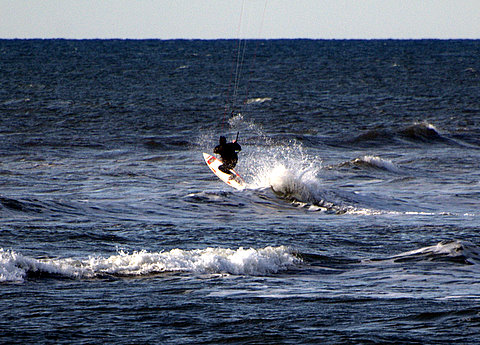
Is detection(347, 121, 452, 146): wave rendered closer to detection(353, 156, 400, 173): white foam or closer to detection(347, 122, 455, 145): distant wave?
detection(347, 122, 455, 145): distant wave

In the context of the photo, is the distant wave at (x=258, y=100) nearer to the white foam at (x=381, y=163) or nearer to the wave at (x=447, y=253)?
the white foam at (x=381, y=163)

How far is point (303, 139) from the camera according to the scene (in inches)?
1304

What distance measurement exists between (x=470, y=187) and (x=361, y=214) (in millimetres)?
5259

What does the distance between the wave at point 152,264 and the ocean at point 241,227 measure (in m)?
0.03

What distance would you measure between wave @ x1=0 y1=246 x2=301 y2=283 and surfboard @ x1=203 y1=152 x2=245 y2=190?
8893mm

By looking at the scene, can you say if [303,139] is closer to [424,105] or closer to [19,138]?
[19,138]

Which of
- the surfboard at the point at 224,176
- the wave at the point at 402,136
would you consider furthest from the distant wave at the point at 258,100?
the surfboard at the point at 224,176

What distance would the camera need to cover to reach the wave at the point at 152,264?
11.4 m

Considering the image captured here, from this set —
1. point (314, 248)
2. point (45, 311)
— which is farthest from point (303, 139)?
point (45, 311)

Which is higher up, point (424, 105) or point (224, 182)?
point (424, 105)

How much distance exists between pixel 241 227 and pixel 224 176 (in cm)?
634

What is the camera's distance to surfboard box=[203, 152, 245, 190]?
21.7 metres

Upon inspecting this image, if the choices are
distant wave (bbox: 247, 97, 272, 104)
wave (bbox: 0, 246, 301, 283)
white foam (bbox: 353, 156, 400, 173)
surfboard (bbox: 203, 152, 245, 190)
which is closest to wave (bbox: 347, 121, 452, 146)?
white foam (bbox: 353, 156, 400, 173)

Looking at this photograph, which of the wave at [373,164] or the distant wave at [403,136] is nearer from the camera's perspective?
the wave at [373,164]
